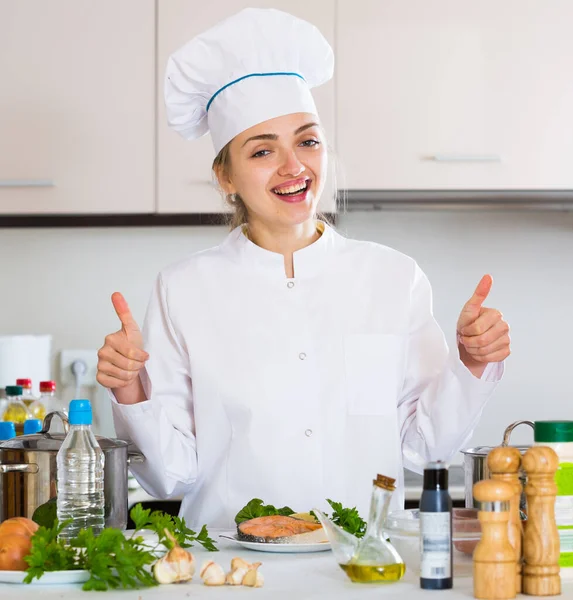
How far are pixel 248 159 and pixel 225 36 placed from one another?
210mm

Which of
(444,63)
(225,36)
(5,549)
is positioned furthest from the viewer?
(444,63)

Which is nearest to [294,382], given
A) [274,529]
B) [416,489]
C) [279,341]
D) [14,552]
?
[279,341]

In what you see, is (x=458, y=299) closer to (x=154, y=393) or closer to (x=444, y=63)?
(x=444, y=63)

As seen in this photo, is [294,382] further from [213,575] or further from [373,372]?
[213,575]

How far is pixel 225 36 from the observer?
1.63m

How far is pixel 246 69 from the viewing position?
1.68m

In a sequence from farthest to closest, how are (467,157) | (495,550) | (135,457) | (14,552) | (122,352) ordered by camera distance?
(467,157) < (135,457) < (122,352) < (14,552) < (495,550)

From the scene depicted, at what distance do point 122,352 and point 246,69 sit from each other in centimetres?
58

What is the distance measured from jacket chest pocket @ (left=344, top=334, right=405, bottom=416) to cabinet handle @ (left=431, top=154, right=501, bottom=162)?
3.26ft

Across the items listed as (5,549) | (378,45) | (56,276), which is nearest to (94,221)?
(56,276)

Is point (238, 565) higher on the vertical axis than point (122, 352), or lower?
lower

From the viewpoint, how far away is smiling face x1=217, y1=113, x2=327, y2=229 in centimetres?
165

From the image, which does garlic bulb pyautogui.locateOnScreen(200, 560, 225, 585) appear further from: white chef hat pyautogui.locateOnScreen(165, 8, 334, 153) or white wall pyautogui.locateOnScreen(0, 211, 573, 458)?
white wall pyautogui.locateOnScreen(0, 211, 573, 458)

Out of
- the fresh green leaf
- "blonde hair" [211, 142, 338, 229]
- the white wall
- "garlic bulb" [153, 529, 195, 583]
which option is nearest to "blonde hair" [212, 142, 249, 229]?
"blonde hair" [211, 142, 338, 229]
